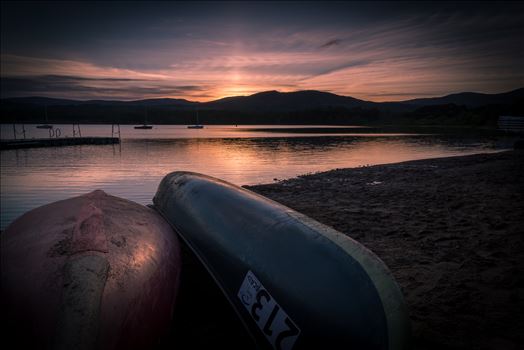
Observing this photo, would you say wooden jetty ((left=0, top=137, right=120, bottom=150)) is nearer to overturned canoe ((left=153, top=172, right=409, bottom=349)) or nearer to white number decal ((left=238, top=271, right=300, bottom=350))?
overturned canoe ((left=153, top=172, right=409, bottom=349))

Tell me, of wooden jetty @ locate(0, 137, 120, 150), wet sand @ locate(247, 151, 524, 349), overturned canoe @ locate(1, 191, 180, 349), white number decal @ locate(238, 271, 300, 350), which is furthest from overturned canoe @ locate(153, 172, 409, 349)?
wooden jetty @ locate(0, 137, 120, 150)

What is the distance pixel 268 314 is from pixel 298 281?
15.8 inches

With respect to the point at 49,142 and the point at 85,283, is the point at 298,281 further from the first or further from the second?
the point at 49,142

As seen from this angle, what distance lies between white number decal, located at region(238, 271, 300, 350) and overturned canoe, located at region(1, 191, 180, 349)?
0.75 m

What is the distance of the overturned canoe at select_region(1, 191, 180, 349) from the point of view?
2129mm

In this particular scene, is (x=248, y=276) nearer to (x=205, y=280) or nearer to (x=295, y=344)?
(x=295, y=344)

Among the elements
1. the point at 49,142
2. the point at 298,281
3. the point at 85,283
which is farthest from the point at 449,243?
Result: the point at 49,142

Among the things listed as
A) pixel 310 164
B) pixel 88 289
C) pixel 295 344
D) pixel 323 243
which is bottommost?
pixel 310 164

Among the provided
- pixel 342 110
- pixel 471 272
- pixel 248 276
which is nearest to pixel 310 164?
pixel 471 272

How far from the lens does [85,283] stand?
226cm

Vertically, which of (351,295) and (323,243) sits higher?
(323,243)

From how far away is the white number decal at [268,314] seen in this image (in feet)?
7.61

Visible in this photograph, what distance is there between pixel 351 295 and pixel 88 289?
1.78m

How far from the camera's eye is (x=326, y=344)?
211 cm
